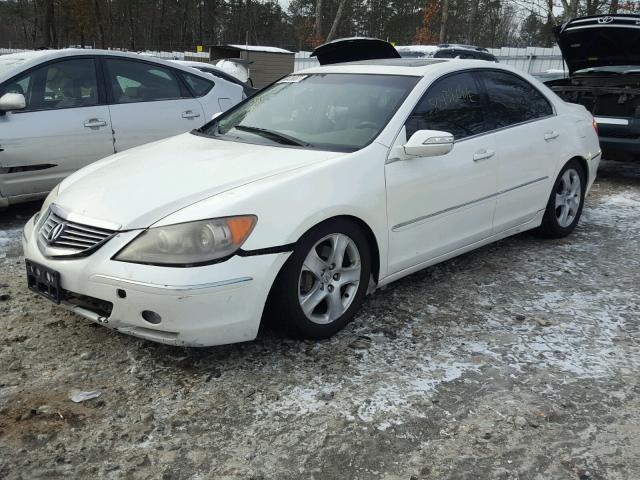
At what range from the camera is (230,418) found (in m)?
2.48

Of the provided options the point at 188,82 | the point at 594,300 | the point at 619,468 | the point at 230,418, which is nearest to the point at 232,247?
the point at 230,418

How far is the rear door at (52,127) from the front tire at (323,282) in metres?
3.06

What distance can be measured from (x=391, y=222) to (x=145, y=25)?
48.0 metres

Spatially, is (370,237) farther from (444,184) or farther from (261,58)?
(261,58)

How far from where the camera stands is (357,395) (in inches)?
104

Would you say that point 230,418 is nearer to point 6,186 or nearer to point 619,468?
point 619,468

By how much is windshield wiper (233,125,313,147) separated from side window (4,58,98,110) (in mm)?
2084

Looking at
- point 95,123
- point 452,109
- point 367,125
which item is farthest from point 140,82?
point 452,109

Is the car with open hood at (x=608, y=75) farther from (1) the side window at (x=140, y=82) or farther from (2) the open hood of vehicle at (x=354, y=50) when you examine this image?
(1) the side window at (x=140, y=82)

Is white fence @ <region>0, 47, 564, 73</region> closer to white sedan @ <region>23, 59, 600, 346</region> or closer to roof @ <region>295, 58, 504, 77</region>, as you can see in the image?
roof @ <region>295, 58, 504, 77</region>

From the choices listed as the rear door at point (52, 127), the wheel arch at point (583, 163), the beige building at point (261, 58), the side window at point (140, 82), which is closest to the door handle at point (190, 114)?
the side window at point (140, 82)

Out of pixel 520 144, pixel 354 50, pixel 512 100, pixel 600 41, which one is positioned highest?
pixel 600 41

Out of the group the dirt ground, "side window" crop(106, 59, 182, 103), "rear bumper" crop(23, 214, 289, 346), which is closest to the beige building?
"side window" crop(106, 59, 182, 103)

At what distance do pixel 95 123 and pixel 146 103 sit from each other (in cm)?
59
